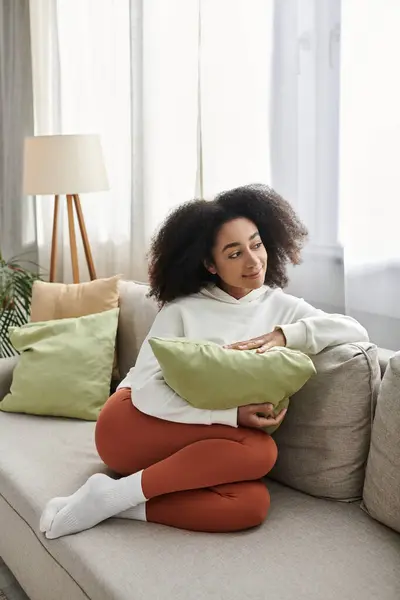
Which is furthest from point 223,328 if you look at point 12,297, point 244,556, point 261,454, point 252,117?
point 12,297

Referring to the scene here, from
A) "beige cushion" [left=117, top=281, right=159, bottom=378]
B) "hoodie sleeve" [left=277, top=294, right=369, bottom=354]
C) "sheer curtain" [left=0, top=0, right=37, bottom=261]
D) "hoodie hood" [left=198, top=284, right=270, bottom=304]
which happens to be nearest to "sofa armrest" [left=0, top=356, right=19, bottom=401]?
"beige cushion" [left=117, top=281, right=159, bottom=378]

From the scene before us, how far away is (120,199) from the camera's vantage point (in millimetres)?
3363

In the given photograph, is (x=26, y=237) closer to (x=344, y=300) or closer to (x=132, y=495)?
(x=344, y=300)

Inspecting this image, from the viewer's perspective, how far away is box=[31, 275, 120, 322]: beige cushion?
8.77ft

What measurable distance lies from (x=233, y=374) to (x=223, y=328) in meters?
0.28

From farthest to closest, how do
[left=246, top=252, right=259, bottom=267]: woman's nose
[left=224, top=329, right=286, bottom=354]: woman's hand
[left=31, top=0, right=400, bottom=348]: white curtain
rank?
1. [left=31, top=0, right=400, bottom=348]: white curtain
2. [left=246, top=252, right=259, bottom=267]: woman's nose
3. [left=224, top=329, right=286, bottom=354]: woman's hand

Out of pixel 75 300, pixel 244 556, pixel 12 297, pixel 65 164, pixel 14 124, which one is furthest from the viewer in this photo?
pixel 14 124

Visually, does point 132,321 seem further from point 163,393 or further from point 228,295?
point 163,393

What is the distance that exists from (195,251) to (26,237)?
238 centimetres

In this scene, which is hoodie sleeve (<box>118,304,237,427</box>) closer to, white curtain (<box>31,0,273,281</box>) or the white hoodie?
the white hoodie

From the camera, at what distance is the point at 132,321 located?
8.48 feet

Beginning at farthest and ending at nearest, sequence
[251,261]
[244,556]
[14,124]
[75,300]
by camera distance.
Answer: [14,124]
[75,300]
[251,261]
[244,556]

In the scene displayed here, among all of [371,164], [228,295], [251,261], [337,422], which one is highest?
[371,164]

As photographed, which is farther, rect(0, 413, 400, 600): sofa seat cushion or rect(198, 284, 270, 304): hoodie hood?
rect(198, 284, 270, 304): hoodie hood
